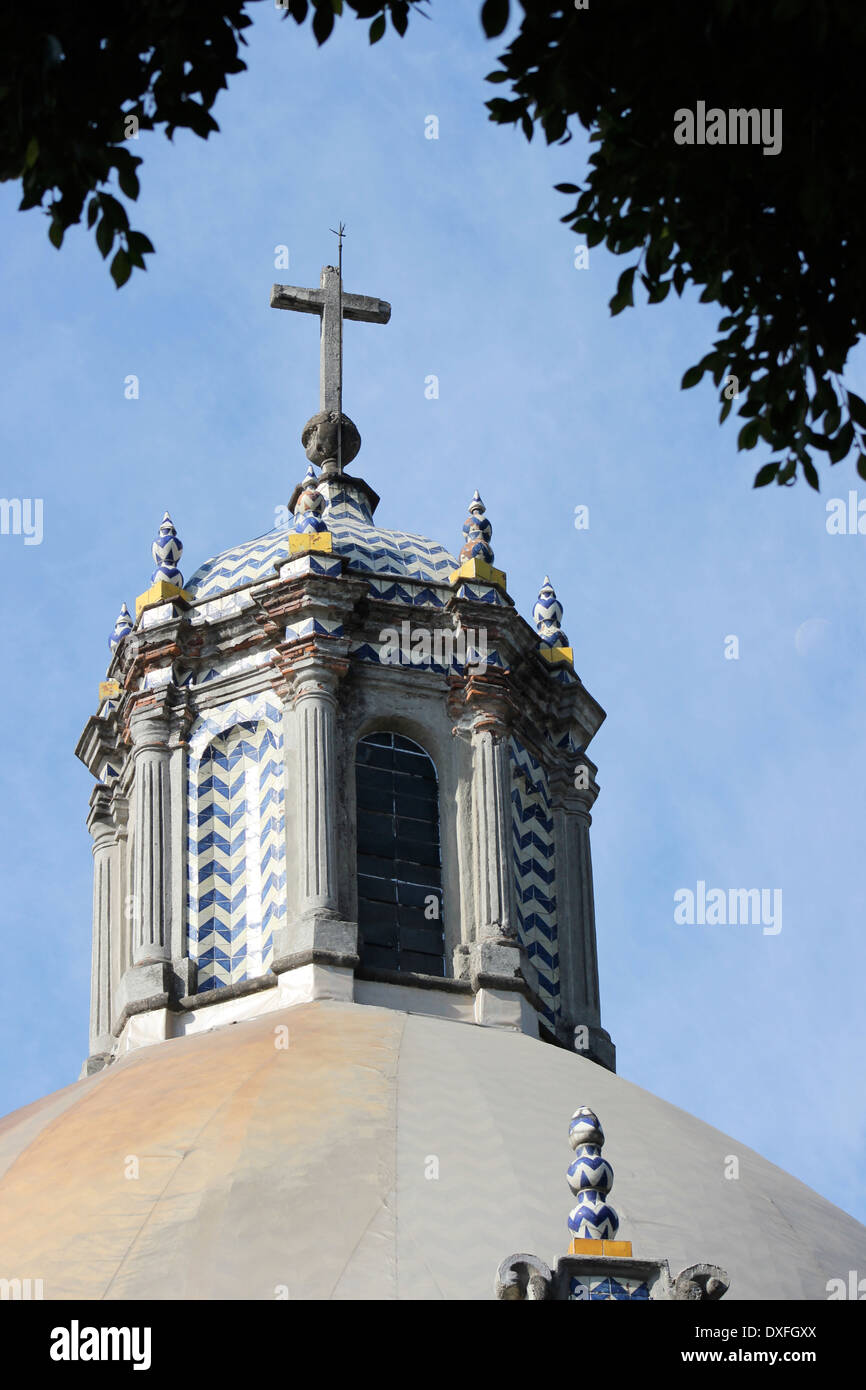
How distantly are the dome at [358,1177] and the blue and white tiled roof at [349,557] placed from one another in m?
6.09

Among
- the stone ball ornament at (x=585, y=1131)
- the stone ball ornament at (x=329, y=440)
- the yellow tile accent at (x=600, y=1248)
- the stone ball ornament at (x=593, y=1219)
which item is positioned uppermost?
the stone ball ornament at (x=329, y=440)

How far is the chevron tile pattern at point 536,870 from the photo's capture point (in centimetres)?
2745

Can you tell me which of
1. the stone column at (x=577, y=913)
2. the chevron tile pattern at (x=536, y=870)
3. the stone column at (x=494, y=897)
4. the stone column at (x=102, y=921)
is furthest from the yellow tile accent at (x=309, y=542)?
the stone column at (x=577, y=913)

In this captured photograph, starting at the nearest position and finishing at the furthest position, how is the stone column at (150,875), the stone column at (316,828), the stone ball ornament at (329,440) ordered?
the stone column at (316,828) < the stone column at (150,875) < the stone ball ornament at (329,440)

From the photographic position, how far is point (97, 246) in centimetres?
1247

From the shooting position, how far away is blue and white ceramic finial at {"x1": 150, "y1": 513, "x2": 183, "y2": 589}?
94.2 ft

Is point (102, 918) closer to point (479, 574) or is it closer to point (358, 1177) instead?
point (479, 574)

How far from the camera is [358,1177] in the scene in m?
20.3

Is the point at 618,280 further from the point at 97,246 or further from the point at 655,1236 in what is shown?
the point at 655,1236

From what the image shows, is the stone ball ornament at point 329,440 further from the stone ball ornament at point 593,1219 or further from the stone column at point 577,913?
the stone ball ornament at point 593,1219

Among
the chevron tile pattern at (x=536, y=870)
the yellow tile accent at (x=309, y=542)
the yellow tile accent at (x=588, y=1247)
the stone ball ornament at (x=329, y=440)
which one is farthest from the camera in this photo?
the stone ball ornament at (x=329, y=440)

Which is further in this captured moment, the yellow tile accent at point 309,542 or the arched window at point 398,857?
the yellow tile accent at point 309,542

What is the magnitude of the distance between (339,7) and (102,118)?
4.01 feet

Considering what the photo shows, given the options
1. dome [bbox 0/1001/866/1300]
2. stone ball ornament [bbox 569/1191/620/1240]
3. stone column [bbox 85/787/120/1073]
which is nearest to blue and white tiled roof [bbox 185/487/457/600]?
stone column [bbox 85/787/120/1073]
